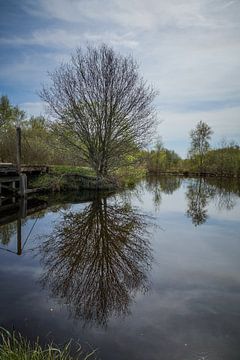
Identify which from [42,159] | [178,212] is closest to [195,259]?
[178,212]

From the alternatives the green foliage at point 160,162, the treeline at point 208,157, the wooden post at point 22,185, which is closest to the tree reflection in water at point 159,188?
the wooden post at point 22,185

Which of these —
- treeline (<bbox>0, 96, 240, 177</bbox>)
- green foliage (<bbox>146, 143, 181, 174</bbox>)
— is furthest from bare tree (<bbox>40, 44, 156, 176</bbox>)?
green foliage (<bbox>146, 143, 181, 174</bbox>)

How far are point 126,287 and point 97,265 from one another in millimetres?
1147

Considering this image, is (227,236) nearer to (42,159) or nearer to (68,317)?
(68,317)

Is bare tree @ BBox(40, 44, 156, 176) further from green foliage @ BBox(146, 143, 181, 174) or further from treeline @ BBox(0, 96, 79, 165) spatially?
green foliage @ BBox(146, 143, 181, 174)

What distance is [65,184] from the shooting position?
70.2ft

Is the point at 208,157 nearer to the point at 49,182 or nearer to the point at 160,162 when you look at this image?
the point at 160,162

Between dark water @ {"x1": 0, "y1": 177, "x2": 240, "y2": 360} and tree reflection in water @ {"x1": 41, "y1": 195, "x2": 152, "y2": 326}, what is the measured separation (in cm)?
2

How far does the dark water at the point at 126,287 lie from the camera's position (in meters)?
3.60

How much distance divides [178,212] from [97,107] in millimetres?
9971

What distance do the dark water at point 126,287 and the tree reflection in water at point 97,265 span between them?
0.7 inches

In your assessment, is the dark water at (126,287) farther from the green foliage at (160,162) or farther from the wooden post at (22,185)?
Result: the green foliage at (160,162)

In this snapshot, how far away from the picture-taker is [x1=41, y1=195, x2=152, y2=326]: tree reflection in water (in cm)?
446

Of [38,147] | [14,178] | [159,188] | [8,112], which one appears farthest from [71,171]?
[8,112]
